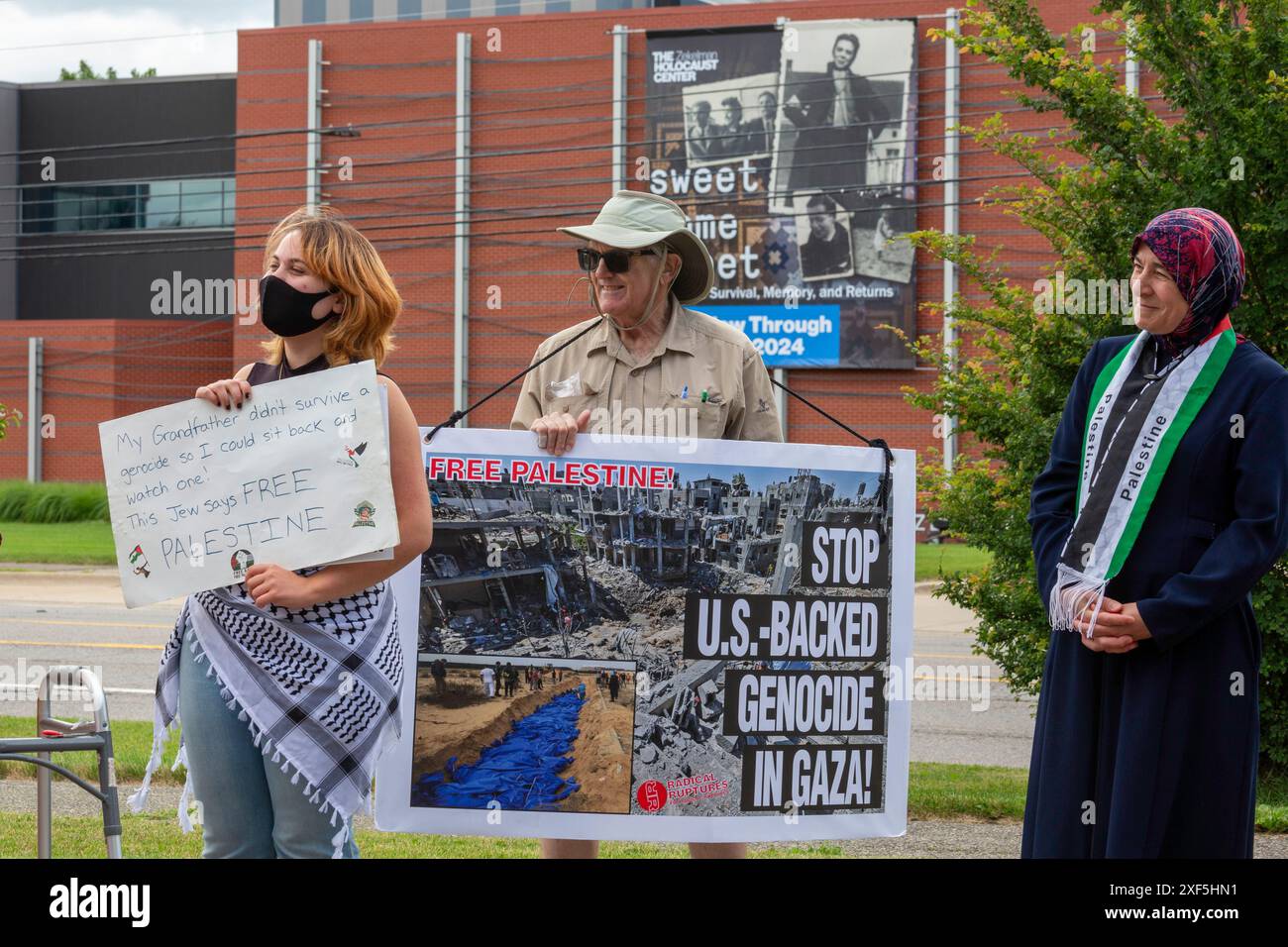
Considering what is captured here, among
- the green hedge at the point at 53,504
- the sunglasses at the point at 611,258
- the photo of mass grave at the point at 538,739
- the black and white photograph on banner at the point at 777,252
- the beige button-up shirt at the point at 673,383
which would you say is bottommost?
the green hedge at the point at 53,504

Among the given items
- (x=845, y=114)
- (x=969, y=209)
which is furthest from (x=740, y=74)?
(x=969, y=209)

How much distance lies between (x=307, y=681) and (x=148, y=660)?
39.0 feet

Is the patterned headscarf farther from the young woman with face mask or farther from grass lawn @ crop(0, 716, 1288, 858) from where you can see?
grass lawn @ crop(0, 716, 1288, 858)

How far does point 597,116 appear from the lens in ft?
129

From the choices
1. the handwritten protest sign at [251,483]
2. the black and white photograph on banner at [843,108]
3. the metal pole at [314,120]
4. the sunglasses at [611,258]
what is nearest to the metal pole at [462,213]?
the metal pole at [314,120]

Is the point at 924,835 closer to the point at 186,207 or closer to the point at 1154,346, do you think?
the point at 1154,346

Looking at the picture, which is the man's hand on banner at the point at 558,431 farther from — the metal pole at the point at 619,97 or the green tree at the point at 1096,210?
the metal pole at the point at 619,97

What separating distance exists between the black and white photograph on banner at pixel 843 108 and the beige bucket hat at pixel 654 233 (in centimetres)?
3404

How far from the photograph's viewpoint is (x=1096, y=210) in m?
7.73

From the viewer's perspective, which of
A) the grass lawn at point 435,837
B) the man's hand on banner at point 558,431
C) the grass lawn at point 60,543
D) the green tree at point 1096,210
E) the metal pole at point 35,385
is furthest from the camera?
the metal pole at point 35,385

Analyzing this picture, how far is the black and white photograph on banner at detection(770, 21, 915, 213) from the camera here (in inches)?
1464

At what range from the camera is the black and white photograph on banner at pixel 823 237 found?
37719mm

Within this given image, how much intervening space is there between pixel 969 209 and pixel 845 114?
13.1ft

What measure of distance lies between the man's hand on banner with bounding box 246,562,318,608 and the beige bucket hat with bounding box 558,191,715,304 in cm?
128
